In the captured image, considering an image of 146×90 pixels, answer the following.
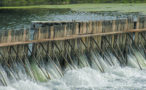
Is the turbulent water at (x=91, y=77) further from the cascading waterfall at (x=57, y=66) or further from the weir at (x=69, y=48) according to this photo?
the weir at (x=69, y=48)

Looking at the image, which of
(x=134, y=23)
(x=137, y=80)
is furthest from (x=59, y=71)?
(x=134, y=23)

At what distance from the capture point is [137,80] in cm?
3809

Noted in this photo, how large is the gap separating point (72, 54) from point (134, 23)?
9445 mm

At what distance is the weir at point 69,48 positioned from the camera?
110ft

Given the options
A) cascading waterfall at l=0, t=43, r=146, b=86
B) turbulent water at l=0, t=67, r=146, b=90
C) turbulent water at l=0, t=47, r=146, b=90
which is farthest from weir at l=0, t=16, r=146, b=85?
turbulent water at l=0, t=67, r=146, b=90

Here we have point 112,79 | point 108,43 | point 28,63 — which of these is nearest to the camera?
point 28,63

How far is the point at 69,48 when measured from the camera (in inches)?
1500

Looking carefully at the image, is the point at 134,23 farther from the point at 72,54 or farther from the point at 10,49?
the point at 10,49

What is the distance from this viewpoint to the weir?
3341 centimetres

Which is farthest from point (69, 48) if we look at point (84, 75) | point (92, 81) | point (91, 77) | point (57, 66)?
point (92, 81)

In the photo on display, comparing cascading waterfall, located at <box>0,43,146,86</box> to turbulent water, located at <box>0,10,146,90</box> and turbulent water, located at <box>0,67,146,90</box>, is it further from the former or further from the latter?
turbulent water, located at <box>0,67,146,90</box>

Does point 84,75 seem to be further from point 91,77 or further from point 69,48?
point 69,48

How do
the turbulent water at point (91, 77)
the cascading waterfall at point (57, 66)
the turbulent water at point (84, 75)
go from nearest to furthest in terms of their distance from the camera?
the cascading waterfall at point (57, 66) < the turbulent water at point (84, 75) < the turbulent water at point (91, 77)

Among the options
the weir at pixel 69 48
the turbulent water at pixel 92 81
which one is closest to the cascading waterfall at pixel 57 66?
the weir at pixel 69 48
